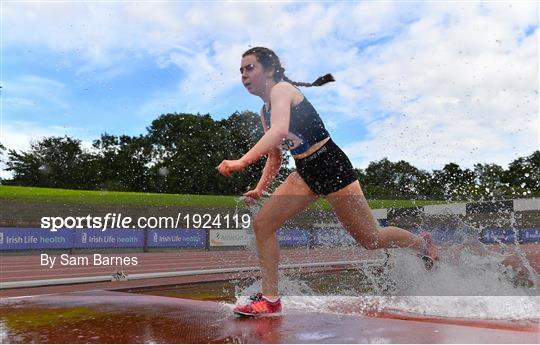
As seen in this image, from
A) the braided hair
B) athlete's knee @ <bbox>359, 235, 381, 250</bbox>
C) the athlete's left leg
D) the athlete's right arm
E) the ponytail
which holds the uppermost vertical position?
the braided hair

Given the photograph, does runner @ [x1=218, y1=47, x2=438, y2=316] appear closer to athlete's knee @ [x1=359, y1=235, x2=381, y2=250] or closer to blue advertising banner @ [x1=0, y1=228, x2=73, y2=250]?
athlete's knee @ [x1=359, y1=235, x2=381, y2=250]

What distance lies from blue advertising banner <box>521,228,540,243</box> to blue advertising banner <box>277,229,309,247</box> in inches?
432

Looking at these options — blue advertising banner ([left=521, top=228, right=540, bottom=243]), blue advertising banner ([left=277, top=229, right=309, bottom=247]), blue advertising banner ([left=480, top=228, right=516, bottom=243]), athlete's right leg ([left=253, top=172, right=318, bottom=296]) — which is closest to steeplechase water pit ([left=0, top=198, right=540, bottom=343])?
athlete's right leg ([left=253, top=172, right=318, bottom=296])

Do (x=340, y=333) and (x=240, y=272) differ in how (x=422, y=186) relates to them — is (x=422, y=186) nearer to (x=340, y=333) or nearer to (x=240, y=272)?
(x=240, y=272)

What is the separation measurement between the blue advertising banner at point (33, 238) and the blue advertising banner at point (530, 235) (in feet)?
66.4

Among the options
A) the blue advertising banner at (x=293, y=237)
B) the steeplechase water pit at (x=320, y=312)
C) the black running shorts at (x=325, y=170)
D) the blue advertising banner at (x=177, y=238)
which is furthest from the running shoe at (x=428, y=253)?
the blue advertising banner at (x=293, y=237)

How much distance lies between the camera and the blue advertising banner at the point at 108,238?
57.1ft

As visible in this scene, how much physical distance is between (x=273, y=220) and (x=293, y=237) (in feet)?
60.4

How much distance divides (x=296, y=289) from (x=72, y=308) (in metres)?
2.11

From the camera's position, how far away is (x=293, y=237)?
72.2 ft

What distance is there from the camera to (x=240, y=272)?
30.5 feet

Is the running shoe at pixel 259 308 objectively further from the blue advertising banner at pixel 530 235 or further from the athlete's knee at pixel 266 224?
the blue advertising banner at pixel 530 235

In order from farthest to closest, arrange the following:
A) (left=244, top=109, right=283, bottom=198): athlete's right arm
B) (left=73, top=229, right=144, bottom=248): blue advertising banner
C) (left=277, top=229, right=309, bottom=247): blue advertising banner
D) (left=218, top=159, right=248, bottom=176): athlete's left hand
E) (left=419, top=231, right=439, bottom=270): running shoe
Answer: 1. (left=277, top=229, right=309, bottom=247): blue advertising banner
2. (left=73, top=229, right=144, bottom=248): blue advertising banner
3. (left=419, top=231, right=439, bottom=270): running shoe
4. (left=244, top=109, right=283, bottom=198): athlete's right arm
5. (left=218, top=159, right=248, bottom=176): athlete's left hand

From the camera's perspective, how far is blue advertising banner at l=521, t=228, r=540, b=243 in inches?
1022
